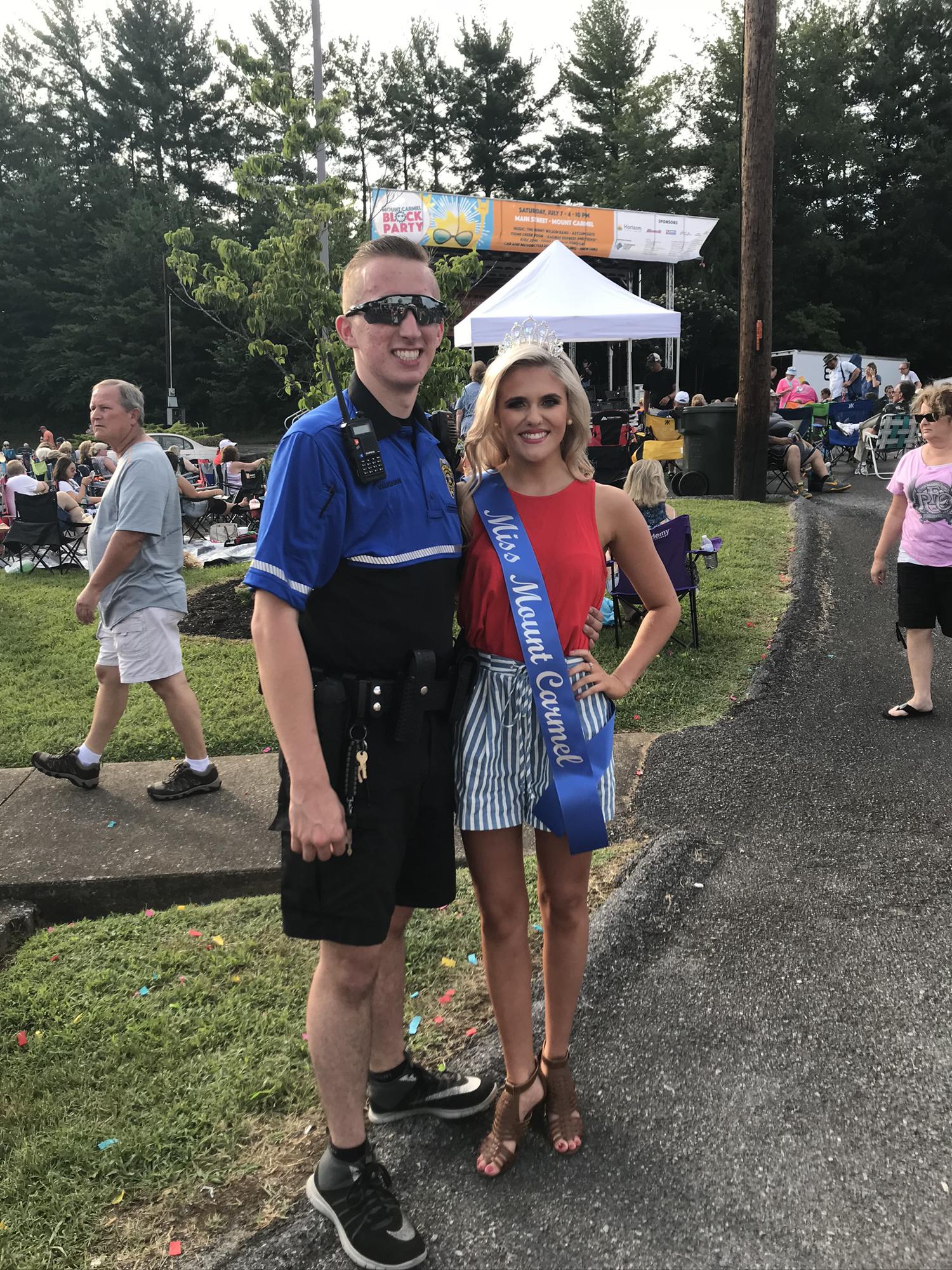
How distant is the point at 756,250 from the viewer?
10.9m

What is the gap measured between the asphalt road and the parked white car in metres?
17.0

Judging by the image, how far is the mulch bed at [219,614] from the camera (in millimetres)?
7586

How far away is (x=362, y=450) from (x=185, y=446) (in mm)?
23371

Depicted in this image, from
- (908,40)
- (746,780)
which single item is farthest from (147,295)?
(746,780)

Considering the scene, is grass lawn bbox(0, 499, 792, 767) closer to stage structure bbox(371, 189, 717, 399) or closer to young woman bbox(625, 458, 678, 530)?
young woman bbox(625, 458, 678, 530)

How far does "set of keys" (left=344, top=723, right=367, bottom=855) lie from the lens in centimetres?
186

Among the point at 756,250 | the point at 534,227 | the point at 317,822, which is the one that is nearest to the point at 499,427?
the point at 317,822

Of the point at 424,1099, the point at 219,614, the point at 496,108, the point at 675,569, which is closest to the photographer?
the point at 424,1099

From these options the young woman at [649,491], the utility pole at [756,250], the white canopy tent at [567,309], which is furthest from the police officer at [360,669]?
the utility pole at [756,250]

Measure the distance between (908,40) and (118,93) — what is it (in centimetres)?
3758

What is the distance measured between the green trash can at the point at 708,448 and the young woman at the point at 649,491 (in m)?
6.58

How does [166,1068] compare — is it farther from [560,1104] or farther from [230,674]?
[230,674]

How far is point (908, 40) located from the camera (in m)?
38.8

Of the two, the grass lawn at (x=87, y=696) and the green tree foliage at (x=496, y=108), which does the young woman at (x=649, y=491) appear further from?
the green tree foliage at (x=496, y=108)
